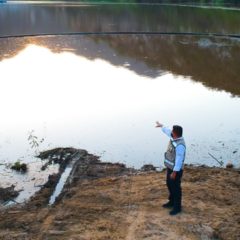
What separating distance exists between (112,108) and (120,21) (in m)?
27.9

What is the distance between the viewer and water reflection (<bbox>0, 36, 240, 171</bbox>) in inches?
468

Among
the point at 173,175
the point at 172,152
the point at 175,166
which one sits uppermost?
the point at 172,152

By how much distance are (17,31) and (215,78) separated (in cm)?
2188

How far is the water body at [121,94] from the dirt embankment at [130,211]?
5.22 feet

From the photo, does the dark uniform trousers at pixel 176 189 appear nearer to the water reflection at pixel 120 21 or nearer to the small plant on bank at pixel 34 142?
the small plant on bank at pixel 34 142

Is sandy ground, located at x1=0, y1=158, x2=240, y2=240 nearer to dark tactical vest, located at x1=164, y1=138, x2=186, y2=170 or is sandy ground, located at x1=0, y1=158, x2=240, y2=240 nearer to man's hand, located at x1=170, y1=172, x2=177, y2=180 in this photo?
man's hand, located at x1=170, y1=172, x2=177, y2=180

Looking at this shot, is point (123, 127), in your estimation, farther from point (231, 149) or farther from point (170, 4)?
point (170, 4)

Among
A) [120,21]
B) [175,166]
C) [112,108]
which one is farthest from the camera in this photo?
[120,21]

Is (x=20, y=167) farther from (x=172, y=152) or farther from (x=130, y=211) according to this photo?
(x=172, y=152)

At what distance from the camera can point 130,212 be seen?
7469mm

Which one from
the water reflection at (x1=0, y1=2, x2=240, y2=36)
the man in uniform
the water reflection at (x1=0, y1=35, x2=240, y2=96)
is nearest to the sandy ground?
the man in uniform

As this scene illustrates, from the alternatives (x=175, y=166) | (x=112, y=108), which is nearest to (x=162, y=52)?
(x=112, y=108)

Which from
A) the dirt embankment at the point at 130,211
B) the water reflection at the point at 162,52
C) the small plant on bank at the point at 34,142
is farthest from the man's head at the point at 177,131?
the water reflection at the point at 162,52

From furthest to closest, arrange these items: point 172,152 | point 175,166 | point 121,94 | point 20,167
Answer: point 121,94, point 20,167, point 172,152, point 175,166
